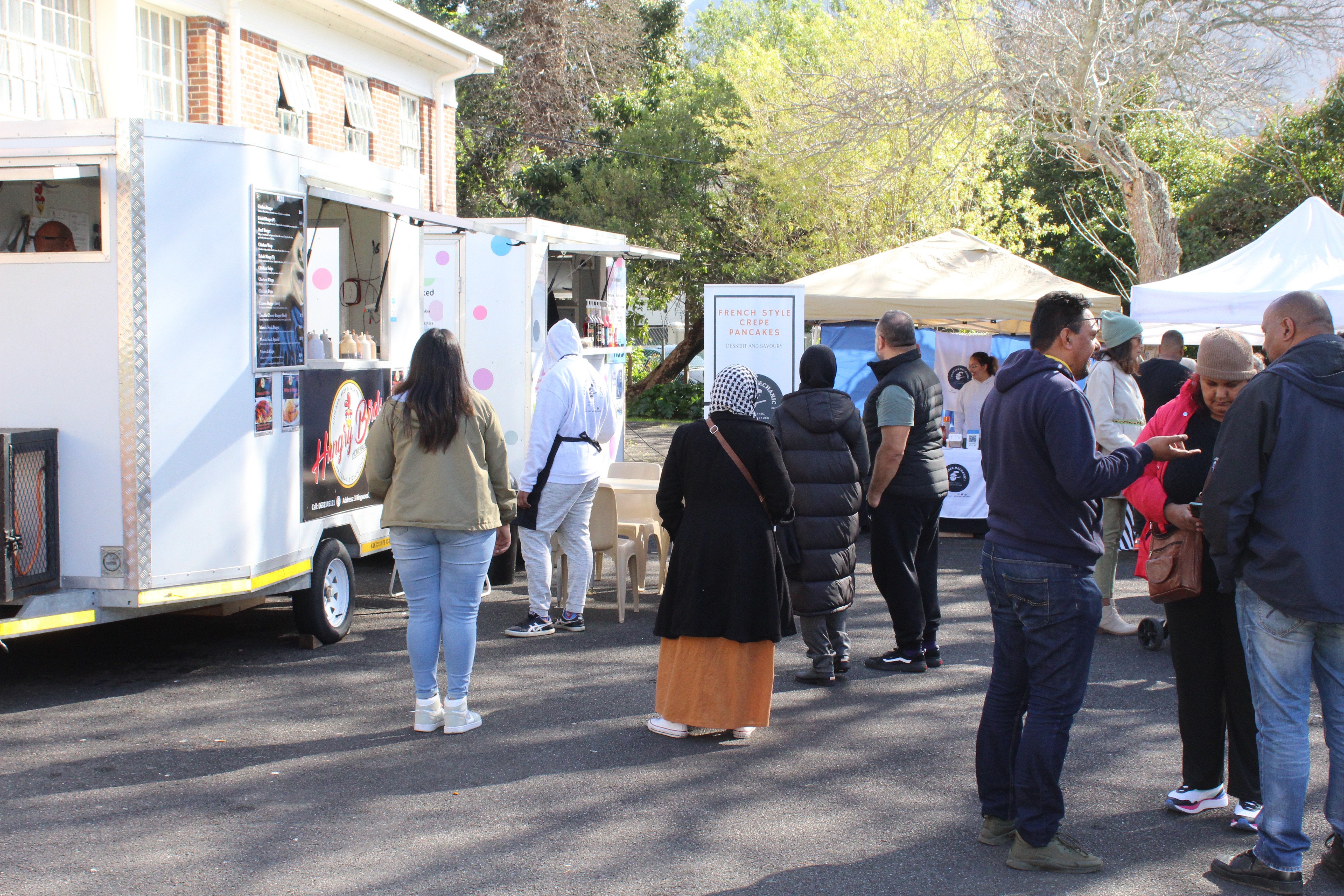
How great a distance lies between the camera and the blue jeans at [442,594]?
16.3 ft

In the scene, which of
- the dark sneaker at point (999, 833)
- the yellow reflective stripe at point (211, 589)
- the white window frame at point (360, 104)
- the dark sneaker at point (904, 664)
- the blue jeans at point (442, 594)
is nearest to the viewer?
A: the dark sneaker at point (999, 833)

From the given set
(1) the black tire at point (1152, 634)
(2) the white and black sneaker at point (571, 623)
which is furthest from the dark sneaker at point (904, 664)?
(2) the white and black sneaker at point (571, 623)

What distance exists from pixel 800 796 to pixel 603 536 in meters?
3.38

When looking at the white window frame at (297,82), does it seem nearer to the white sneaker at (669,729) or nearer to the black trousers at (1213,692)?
the white sneaker at (669,729)

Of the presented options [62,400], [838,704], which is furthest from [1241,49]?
[62,400]

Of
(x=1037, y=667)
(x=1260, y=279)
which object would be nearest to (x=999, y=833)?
(x=1037, y=667)

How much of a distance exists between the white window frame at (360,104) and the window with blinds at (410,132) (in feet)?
2.76

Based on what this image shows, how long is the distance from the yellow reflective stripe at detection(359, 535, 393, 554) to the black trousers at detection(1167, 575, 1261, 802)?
15.4 ft

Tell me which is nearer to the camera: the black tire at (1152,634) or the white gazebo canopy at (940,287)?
the black tire at (1152,634)

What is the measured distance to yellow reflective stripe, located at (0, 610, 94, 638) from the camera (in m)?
5.01

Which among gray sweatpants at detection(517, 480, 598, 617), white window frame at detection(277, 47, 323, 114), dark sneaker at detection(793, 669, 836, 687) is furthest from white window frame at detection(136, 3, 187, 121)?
dark sneaker at detection(793, 669, 836, 687)

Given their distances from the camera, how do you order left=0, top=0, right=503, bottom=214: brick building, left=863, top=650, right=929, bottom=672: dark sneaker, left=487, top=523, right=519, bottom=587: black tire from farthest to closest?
left=0, top=0, right=503, bottom=214: brick building < left=487, top=523, right=519, bottom=587: black tire < left=863, top=650, right=929, bottom=672: dark sneaker

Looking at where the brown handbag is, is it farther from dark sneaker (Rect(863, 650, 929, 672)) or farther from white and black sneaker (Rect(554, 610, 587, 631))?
white and black sneaker (Rect(554, 610, 587, 631))

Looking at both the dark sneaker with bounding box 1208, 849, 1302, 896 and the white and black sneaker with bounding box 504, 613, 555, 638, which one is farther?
the white and black sneaker with bounding box 504, 613, 555, 638
